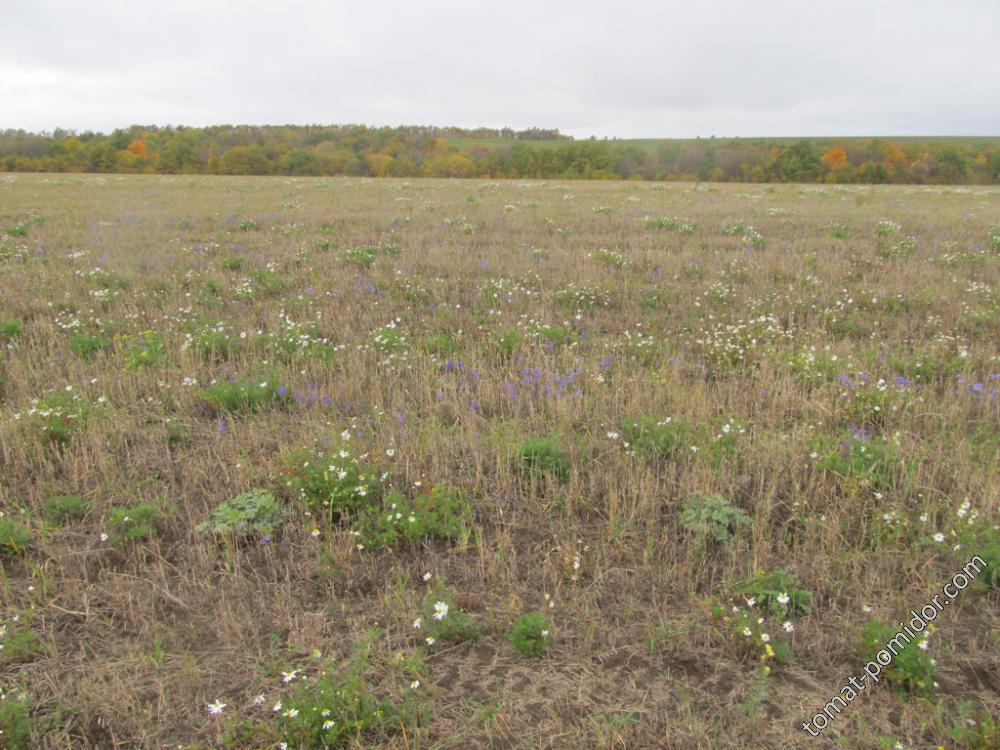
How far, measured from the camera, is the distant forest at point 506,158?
62469 millimetres

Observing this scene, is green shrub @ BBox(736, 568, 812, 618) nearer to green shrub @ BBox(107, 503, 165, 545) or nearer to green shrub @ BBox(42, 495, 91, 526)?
green shrub @ BBox(107, 503, 165, 545)

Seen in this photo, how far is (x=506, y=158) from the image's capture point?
7094cm

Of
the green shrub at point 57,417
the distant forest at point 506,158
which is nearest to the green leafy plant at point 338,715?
the green shrub at point 57,417

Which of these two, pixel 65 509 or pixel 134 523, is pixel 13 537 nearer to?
pixel 65 509

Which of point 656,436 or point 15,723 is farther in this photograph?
point 656,436

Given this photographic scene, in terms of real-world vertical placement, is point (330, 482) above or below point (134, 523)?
above

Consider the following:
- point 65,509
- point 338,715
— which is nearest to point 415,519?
point 338,715

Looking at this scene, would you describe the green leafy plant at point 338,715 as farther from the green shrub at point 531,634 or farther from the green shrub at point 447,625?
the green shrub at point 531,634

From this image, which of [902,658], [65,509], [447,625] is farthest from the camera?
[65,509]

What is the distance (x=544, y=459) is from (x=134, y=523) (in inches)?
108

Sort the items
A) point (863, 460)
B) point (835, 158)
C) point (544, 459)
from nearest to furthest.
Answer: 1. point (863, 460)
2. point (544, 459)
3. point (835, 158)

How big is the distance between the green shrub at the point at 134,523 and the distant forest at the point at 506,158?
64512 millimetres

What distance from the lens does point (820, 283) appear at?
29.2 ft

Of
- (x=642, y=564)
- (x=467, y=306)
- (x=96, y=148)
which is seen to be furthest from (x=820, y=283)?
(x=96, y=148)
